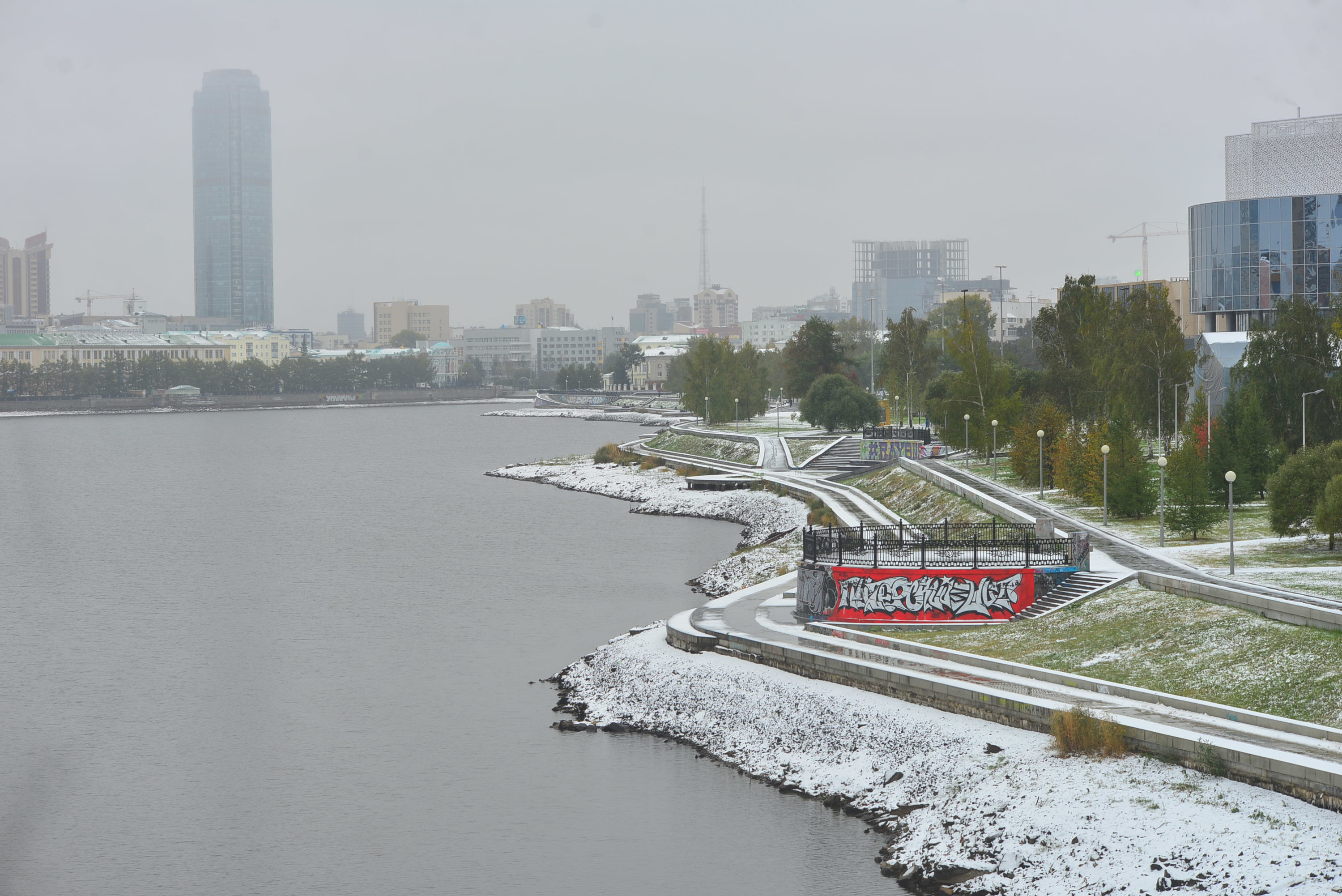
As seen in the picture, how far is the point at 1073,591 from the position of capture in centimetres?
3675

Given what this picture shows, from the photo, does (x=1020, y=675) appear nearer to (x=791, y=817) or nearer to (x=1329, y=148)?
(x=791, y=817)

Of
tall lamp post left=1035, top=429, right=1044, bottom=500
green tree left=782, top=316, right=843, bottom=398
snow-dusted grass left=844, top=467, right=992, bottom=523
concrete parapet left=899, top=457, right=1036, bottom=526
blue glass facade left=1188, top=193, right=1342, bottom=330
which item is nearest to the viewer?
concrete parapet left=899, top=457, right=1036, bottom=526

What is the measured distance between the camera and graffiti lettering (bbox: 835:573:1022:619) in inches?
1464

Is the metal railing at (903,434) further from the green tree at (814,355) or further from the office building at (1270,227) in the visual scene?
the green tree at (814,355)

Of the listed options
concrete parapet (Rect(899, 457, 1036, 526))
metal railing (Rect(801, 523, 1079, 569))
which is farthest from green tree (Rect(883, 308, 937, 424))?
metal railing (Rect(801, 523, 1079, 569))

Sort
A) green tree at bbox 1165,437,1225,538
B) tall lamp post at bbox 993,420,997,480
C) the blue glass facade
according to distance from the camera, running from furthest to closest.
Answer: the blue glass facade, tall lamp post at bbox 993,420,997,480, green tree at bbox 1165,437,1225,538

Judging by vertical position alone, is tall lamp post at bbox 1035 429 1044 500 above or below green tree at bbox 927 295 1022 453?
below

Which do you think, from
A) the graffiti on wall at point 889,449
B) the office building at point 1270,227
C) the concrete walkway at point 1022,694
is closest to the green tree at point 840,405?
the graffiti on wall at point 889,449

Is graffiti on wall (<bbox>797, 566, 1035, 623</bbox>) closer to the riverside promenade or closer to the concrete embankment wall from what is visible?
the riverside promenade

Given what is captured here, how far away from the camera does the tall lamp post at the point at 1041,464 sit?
2327 inches

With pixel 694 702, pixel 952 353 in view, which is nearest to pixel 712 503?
pixel 952 353

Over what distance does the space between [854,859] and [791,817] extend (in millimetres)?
2561

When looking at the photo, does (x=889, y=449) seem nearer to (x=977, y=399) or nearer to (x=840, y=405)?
(x=977, y=399)

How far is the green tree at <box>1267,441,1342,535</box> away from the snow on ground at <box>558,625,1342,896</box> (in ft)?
56.0
